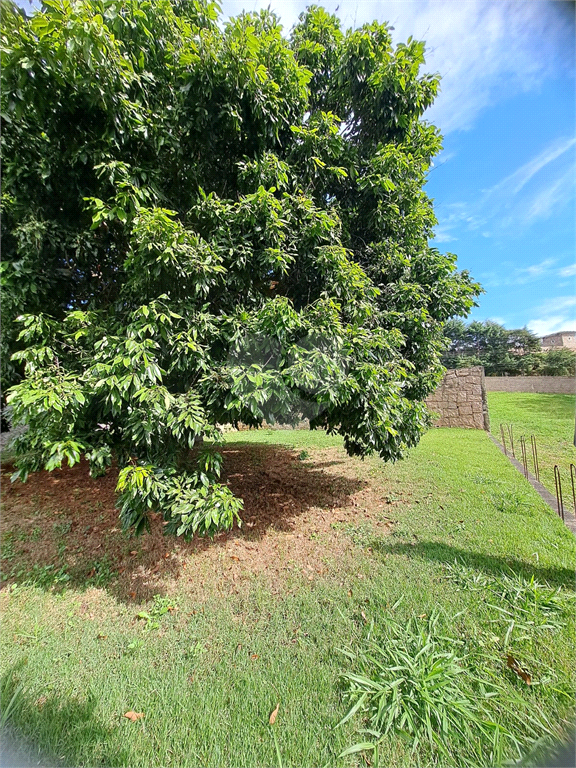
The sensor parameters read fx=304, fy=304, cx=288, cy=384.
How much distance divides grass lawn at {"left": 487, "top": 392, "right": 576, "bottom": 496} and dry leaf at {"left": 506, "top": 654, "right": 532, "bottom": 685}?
1419mm

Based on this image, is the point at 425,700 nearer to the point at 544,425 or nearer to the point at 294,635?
the point at 294,635

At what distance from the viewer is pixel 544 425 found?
8195 mm

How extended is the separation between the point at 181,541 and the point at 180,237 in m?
2.78

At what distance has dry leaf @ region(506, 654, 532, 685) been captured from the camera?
Result: 148 centimetres

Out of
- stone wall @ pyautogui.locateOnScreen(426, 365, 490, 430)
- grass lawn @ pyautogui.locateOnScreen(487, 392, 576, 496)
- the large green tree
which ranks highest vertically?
the large green tree

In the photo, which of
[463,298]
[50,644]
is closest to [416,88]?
[463,298]

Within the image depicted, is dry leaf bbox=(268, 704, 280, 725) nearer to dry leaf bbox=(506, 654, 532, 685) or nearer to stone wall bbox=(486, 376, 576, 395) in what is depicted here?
dry leaf bbox=(506, 654, 532, 685)

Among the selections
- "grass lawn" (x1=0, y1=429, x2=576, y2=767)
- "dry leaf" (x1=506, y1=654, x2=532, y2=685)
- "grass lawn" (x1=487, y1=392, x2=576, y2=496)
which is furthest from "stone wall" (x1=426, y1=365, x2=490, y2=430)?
"dry leaf" (x1=506, y1=654, x2=532, y2=685)

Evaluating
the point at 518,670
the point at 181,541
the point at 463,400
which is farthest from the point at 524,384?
the point at 181,541

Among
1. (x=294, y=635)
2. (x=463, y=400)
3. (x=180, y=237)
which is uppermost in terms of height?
(x=180, y=237)

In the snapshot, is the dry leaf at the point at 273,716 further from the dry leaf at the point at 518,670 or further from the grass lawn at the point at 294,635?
the dry leaf at the point at 518,670

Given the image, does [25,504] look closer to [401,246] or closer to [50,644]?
[50,644]

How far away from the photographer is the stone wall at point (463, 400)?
344 inches

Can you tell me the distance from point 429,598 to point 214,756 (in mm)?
1499
